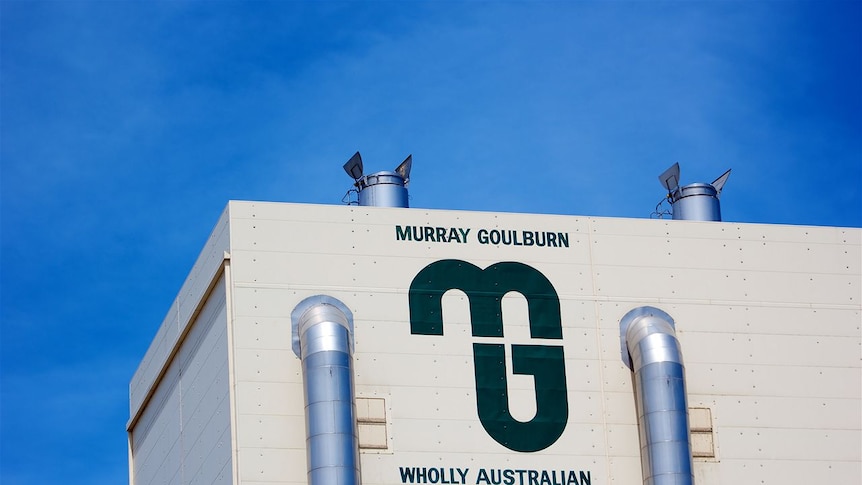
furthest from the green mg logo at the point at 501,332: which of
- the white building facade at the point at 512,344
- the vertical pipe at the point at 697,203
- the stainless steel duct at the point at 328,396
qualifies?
the vertical pipe at the point at 697,203

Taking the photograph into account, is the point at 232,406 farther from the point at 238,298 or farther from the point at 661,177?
the point at 661,177

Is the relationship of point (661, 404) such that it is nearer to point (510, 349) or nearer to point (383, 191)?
point (510, 349)

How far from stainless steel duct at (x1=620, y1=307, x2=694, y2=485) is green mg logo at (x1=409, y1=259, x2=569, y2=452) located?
1.88m

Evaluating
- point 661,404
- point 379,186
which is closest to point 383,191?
point 379,186

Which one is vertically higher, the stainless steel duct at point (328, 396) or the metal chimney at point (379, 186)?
the metal chimney at point (379, 186)

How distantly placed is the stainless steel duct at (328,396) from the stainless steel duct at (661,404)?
23.0ft

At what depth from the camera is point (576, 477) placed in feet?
127

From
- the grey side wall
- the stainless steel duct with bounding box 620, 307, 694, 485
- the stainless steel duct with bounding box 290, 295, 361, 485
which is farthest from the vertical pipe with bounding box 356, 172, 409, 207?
the stainless steel duct with bounding box 620, 307, 694, 485

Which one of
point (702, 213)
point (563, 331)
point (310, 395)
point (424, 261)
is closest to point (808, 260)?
point (702, 213)

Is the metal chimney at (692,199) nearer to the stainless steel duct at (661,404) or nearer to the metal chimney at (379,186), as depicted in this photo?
the stainless steel duct at (661,404)

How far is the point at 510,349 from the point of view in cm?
3941

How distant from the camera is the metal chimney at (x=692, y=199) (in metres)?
44.5

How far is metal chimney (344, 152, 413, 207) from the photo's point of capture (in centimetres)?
4209

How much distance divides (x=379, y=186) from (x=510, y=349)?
232 inches
